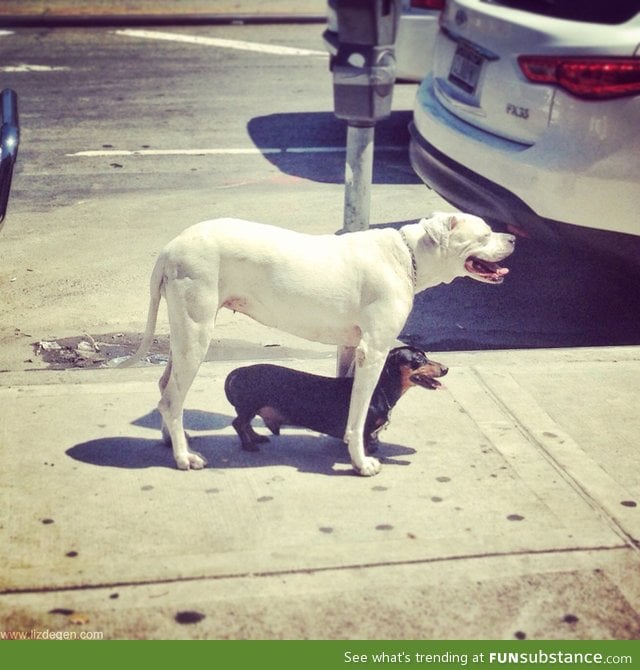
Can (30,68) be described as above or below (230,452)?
below

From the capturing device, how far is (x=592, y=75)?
215 inches

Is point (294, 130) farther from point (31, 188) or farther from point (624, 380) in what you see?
point (624, 380)

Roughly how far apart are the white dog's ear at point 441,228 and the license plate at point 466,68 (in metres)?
2.13

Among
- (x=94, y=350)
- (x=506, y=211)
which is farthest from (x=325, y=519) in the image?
(x=506, y=211)

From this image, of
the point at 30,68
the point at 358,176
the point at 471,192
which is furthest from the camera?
the point at 30,68

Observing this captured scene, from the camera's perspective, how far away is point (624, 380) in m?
5.39

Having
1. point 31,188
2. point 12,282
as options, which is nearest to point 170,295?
point 12,282

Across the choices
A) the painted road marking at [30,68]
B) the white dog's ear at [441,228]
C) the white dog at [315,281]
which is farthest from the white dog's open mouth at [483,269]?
the painted road marking at [30,68]

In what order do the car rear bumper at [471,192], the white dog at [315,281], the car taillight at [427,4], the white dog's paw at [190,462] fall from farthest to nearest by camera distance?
1. the car taillight at [427,4]
2. the car rear bumper at [471,192]
3. the white dog's paw at [190,462]
4. the white dog at [315,281]

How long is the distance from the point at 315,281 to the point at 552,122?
1.96 meters

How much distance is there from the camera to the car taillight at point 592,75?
212 inches

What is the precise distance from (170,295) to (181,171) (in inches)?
202

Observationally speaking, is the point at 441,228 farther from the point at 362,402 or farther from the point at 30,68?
the point at 30,68

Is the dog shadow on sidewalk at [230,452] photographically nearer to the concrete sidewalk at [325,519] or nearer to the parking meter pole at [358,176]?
the concrete sidewalk at [325,519]
